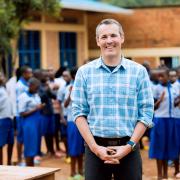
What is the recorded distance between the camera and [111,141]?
4684mm

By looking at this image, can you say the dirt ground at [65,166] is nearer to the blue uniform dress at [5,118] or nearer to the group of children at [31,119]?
the group of children at [31,119]

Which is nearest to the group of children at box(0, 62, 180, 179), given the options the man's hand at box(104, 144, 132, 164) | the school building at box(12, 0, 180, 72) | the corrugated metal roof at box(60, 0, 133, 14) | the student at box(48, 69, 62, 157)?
the student at box(48, 69, 62, 157)

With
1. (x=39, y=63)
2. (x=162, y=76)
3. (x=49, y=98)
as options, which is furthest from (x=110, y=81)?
(x=39, y=63)

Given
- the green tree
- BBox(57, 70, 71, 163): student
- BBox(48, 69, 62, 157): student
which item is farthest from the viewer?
the green tree

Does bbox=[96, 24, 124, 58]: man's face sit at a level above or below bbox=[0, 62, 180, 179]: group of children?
above

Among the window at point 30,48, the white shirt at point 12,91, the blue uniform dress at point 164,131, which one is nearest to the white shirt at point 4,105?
the white shirt at point 12,91

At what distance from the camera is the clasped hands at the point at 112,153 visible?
4594 mm

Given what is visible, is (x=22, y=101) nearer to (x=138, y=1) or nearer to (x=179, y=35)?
(x=179, y=35)

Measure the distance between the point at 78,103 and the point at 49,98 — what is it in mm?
7158

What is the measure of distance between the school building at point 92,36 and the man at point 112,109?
18.4 metres

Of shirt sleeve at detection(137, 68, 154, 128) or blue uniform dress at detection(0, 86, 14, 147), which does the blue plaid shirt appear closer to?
shirt sleeve at detection(137, 68, 154, 128)

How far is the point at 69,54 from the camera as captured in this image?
2541 centimetres

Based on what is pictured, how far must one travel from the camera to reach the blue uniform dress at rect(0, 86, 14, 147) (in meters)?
10.1

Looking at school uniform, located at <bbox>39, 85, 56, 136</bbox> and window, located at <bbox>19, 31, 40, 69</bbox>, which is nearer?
school uniform, located at <bbox>39, 85, 56, 136</bbox>
